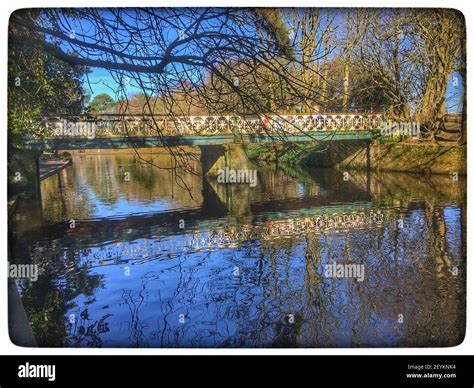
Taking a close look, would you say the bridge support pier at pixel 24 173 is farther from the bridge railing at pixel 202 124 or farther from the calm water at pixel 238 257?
the bridge railing at pixel 202 124

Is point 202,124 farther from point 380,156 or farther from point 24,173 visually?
point 380,156

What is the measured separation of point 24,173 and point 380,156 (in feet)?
7.73

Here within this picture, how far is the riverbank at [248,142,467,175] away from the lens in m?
2.67

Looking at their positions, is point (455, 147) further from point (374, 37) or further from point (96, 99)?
point (96, 99)

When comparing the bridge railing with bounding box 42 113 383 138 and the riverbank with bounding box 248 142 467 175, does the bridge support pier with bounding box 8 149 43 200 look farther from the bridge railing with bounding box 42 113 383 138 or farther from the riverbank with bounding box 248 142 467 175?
the riverbank with bounding box 248 142 467 175

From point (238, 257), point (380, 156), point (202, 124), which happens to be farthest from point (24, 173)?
point (380, 156)

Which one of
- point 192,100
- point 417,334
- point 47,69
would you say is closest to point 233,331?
point 417,334

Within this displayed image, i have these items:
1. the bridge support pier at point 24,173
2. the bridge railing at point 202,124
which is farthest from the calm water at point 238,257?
the bridge railing at point 202,124

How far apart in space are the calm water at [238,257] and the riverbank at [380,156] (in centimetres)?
9

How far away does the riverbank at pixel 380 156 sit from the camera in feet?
8.75

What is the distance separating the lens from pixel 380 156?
2998mm

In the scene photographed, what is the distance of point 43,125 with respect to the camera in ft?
8.02

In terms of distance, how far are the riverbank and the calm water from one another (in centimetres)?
9
